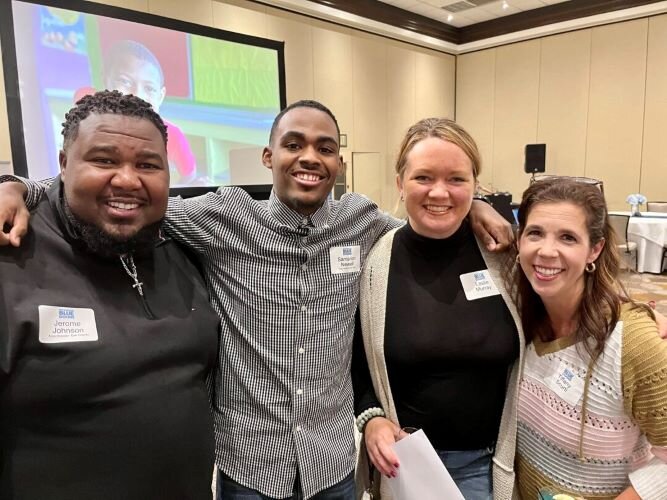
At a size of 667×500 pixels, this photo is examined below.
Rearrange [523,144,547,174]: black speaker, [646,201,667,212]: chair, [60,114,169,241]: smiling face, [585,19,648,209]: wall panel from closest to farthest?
[60,114,169,241]: smiling face → [646,201,667,212]: chair → [585,19,648,209]: wall panel → [523,144,547,174]: black speaker

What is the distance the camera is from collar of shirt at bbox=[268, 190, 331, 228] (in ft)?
5.05

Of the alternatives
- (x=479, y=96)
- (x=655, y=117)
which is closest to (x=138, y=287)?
(x=655, y=117)

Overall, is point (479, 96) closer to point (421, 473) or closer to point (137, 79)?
point (137, 79)

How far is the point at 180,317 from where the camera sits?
4.35ft

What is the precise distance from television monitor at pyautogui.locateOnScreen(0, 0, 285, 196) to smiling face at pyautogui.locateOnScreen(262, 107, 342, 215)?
4173 millimetres

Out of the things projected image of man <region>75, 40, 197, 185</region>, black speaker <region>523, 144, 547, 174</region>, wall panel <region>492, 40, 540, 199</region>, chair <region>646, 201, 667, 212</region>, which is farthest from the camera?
wall panel <region>492, 40, 540, 199</region>

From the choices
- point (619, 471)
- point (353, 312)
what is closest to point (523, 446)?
point (619, 471)

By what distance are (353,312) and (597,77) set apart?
9088mm

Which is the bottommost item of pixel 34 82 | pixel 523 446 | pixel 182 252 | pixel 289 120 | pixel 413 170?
pixel 523 446

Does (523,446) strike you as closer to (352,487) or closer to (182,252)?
(352,487)

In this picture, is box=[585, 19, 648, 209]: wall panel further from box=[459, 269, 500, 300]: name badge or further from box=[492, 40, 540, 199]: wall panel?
box=[459, 269, 500, 300]: name badge

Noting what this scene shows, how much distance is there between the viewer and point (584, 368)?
1344mm

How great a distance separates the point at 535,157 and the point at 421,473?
8.90 metres

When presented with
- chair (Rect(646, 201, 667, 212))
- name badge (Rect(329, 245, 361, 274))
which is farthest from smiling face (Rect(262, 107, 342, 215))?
chair (Rect(646, 201, 667, 212))
